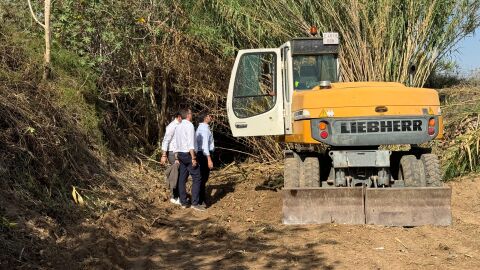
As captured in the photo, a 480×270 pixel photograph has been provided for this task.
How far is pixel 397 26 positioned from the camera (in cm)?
1248

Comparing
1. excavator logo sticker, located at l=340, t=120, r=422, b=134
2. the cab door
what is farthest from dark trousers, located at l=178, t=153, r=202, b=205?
excavator logo sticker, located at l=340, t=120, r=422, b=134

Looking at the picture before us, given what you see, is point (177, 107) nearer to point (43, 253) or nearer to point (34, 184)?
point (34, 184)

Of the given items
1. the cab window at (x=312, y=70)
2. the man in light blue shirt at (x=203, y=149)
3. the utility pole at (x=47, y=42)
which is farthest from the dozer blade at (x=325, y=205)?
the utility pole at (x=47, y=42)

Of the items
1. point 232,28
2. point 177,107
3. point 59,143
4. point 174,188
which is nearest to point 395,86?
point 174,188

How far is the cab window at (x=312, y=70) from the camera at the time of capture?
8430 millimetres

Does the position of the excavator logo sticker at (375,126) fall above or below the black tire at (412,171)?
above

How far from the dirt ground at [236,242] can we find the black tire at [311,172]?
619 mm

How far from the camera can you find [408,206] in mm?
7395

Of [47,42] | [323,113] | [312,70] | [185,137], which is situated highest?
[47,42]

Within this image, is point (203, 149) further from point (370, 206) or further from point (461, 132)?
point (461, 132)

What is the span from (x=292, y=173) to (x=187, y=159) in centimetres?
219

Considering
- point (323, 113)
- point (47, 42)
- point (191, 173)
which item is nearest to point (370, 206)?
point (323, 113)

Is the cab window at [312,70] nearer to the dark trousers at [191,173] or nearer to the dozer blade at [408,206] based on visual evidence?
the dozer blade at [408,206]

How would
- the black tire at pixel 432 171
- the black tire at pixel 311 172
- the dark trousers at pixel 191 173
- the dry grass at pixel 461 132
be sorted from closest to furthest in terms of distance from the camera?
the black tire at pixel 432 171 < the black tire at pixel 311 172 < the dark trousers at pixel 191 173 < the dry grass at pixel 461 132
